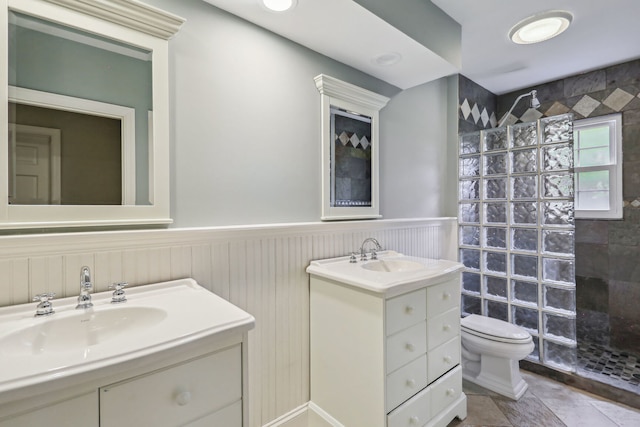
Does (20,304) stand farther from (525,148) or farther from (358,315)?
(525,148)

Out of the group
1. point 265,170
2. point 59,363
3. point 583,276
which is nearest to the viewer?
point 59,363

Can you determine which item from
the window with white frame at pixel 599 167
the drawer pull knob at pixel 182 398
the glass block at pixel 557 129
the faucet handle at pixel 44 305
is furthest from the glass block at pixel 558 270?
the faucet handle at pixel 44 305

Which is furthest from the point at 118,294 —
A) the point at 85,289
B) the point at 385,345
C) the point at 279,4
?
the point at 279,4

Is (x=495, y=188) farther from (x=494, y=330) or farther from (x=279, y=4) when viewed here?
(x=279, y=4)

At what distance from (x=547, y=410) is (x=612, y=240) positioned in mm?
1656

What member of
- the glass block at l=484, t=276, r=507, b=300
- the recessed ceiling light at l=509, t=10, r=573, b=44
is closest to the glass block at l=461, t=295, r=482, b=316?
the glass block at l=484, t=276, r=507, b=300

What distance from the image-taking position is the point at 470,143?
8.32ft

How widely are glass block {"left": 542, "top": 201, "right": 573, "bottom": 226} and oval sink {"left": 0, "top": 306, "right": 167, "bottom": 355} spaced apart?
2367 mm

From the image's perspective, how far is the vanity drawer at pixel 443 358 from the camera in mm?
1486

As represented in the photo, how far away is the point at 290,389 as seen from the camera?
1.55 m

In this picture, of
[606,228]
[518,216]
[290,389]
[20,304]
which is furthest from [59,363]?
[606,228]

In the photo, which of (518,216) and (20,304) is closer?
(20,304)

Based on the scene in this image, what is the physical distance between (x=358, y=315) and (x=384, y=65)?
1473 mm

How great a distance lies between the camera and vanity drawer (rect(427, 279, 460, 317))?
1.46 meters
